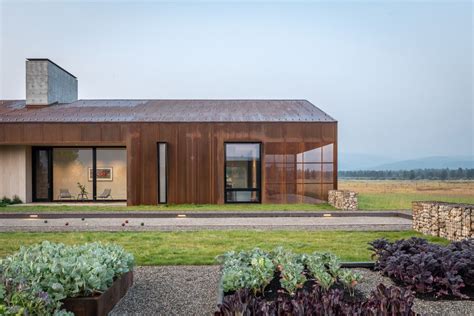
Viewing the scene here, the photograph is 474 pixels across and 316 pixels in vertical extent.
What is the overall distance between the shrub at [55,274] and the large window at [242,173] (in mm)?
11355

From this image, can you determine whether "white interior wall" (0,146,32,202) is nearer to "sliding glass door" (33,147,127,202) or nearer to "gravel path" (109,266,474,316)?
"sliding glass door" (33,147,127,202)

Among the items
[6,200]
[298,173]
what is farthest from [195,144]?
[6,200]

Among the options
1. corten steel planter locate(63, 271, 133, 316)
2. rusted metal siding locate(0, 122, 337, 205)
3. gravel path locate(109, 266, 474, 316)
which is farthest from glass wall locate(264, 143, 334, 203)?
corten steel planter locate(63, 271, 133, 316)

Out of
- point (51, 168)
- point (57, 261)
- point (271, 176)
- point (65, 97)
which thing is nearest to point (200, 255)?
point (57, 261)

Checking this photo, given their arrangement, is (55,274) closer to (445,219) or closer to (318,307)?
(318,307)

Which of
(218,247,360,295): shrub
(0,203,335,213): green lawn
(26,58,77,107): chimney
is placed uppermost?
(26,58,77,107): chimney

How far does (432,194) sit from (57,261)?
14354 millimetres

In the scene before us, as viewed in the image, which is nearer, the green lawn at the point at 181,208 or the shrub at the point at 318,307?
the shrub at the point at 318,307

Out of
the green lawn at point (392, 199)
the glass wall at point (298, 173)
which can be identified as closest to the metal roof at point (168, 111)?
the glass wall at point (298, 173)

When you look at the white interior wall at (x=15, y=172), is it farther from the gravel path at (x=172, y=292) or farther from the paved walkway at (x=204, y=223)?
the gravel path at (x=172, y=292)

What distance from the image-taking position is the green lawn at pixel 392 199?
1402cm

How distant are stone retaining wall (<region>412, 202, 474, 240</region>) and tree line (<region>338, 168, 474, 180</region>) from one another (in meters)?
6.41

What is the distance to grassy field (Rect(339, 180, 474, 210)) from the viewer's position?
43.8 feet

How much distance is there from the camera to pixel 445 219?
26.0 feet
